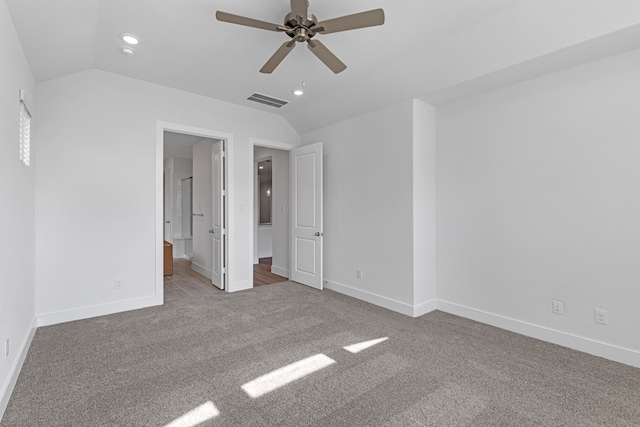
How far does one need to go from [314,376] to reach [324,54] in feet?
8.01

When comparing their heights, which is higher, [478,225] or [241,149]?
[241,149]

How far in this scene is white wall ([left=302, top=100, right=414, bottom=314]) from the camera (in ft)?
12.3

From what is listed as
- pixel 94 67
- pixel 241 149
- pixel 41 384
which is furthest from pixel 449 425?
pixel 94 67

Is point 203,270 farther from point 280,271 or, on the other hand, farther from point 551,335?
point 551,335

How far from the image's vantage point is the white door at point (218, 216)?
4.65 meters

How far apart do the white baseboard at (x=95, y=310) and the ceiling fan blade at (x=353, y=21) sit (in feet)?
11.8

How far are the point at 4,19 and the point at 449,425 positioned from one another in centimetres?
371

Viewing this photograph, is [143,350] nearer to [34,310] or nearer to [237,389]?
[237,389]

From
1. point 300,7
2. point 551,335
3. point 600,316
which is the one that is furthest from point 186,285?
point 600,316

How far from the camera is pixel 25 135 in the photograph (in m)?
2.75

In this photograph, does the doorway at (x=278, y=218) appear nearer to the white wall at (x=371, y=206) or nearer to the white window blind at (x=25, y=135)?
the white wall at (x=371, y=206)

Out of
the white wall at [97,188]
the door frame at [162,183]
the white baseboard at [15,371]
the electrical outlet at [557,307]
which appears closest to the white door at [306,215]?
the door frame at [162,183]

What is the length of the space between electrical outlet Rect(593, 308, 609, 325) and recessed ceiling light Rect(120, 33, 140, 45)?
4.72 m

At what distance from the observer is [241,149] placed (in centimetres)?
469
